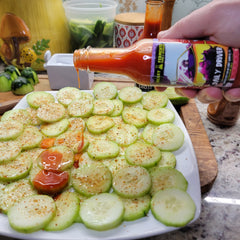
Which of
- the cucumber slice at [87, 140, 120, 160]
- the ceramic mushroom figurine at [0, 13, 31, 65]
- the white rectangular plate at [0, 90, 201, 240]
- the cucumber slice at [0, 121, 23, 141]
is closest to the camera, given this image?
the white rectangular plate at [0, 90, 201, 240]

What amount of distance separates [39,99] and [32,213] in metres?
0.86

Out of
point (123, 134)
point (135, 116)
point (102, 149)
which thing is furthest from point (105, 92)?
point (102, 149)

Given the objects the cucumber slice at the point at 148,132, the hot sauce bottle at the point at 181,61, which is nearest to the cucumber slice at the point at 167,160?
the cucumber slice at the point at 148,132

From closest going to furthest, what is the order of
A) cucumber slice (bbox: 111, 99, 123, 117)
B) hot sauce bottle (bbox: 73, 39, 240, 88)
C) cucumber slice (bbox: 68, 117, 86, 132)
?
hot sauce bottle (bbox: 73, 39, 240, 88) → cucumber slice (bbox: 68, 117, 86, 132) → cucumber slice (bbox: 111, 99, 123, 117)

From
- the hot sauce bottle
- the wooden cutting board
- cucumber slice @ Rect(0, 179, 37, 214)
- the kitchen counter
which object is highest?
the hot sauce bottle

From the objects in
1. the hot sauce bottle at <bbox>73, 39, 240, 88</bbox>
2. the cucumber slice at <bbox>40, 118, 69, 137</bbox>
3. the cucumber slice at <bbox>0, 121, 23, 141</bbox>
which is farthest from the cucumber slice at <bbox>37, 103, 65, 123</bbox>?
the hot sauce bottle at <bbox>73, 39, 240, 88</bbox>

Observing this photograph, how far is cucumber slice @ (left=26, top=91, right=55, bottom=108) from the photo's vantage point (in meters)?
1.57

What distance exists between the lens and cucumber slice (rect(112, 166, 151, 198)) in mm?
1001

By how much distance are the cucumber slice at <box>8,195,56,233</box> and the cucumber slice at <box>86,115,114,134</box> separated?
1.65 feet

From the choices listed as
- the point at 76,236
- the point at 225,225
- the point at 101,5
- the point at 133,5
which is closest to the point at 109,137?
the point at 76,236

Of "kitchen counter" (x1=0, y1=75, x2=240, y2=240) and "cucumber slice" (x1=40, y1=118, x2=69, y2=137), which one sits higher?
"cucumber slice" (x1=40, y1=118, x2=69, y2=137)

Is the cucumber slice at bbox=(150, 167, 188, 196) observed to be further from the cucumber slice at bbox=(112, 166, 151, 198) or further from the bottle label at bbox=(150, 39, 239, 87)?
the bottle label at bbox=(150, 39, 239, 87)

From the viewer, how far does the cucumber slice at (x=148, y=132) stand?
1.34 m

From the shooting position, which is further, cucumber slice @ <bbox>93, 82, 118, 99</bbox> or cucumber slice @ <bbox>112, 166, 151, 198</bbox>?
cucumber slice @ <bbox>93, 82, 118, 99</bbox>
